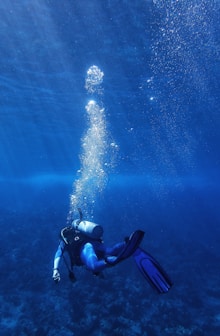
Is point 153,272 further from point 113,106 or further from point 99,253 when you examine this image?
point 113,106

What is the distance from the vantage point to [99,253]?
5.93m

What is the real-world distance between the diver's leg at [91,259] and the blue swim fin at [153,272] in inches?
26.3

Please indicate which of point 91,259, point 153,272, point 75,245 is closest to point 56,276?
point 91,259

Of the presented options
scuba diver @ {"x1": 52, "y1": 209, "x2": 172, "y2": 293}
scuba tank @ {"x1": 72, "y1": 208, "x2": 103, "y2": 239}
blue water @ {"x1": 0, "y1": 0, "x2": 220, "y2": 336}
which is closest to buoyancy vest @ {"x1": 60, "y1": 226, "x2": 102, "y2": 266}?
scuba diver @ {"x1": 52, "y1": 209, "x2": 172, "y2": 293}

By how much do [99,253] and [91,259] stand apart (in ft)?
3.09

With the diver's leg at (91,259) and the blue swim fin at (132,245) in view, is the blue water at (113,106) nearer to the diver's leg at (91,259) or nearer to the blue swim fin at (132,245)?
the diver's leg at (91,259)

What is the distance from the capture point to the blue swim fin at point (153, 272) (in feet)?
13.7

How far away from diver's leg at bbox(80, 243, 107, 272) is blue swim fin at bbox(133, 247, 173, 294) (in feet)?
2.19

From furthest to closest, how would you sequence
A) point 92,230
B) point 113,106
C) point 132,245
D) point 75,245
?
point 113,106, point 75,245, point 92,230, point 132,245

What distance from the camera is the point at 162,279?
4.26 m

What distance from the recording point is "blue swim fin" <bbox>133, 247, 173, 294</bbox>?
4.19m

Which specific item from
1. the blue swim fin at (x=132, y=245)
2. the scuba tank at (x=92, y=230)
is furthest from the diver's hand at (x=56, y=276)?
the blue swim fin at (x=132, y=245)

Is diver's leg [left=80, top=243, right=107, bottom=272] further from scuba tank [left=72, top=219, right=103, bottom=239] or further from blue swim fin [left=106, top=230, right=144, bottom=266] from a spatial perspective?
blue swim fin [left=106, top=230, right=144, bottom=266]

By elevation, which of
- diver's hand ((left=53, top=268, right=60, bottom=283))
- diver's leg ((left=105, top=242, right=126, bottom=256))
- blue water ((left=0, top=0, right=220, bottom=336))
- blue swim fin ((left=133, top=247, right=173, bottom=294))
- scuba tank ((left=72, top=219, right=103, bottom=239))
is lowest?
blue swim fin ((left=133, top=247, right=173, bottom=294))
